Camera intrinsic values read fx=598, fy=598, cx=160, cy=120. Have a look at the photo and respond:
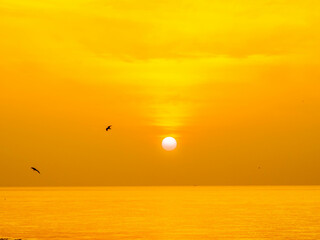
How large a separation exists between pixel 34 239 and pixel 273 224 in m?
47.8

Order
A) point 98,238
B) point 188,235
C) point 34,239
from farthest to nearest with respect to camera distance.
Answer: point 188,235, point 98,238, point 34,239

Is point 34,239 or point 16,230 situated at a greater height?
point 16,230

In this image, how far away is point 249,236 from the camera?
8594cm

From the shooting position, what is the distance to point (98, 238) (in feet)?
273

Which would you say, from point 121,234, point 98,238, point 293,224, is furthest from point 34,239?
point 293,224

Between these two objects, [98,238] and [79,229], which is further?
[79,229]

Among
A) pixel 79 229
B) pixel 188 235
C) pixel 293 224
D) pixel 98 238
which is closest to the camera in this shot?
pixel 98 238

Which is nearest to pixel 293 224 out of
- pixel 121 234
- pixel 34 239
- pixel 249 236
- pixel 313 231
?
pixel 313 231

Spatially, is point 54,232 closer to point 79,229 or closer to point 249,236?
point 79,229

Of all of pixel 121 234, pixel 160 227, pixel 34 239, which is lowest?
pixel 34 239

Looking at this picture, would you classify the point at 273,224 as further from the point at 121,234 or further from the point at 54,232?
the point at 54,232

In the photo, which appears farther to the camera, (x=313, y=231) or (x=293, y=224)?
(x=293, y=224)

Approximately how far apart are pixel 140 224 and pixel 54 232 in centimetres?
2276

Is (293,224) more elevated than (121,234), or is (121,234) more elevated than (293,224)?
(293,224)
